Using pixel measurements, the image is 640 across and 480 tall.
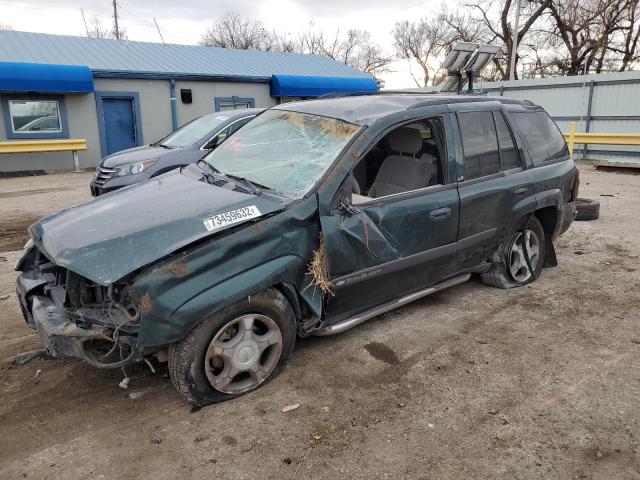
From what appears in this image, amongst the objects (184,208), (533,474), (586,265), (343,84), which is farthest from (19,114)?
(533,474)

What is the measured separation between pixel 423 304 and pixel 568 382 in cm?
152

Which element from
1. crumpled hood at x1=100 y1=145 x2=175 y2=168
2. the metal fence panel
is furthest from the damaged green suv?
the metal fence panel

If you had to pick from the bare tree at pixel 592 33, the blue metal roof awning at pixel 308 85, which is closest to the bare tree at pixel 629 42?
the bare tree at pixel 592 33

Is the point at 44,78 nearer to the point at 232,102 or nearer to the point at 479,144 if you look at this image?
the point at 232,102

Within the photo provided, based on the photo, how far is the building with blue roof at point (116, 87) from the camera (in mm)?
14672

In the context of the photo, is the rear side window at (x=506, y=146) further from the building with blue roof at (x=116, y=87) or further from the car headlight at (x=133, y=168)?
the building with blue roof at (x=116, y=87)

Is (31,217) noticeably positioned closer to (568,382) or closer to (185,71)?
(568,382)

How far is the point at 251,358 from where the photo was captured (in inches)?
124

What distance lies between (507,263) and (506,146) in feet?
3.66

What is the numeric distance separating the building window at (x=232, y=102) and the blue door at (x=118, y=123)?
3.10 meters

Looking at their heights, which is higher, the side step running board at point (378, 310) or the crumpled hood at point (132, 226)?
the crumpled hood at point (132, 226)

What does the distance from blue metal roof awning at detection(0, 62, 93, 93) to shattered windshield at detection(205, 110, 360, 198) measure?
12.5m

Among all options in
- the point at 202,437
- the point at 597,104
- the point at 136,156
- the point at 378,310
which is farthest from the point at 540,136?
the point at 597,104

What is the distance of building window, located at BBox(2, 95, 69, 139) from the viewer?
48.2ft
